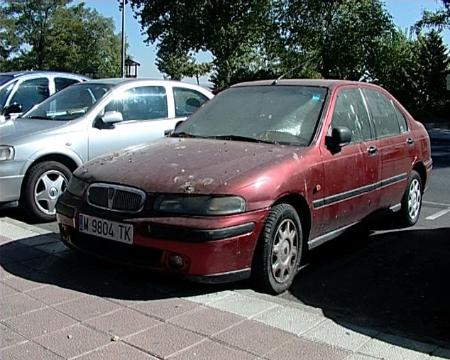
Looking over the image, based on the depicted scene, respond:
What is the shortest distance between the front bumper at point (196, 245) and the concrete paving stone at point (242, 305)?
0.45ft

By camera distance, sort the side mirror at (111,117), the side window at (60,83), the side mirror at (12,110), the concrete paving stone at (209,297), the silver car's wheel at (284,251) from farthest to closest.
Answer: the side window at (60,83) → the side mirror at (12,110) → the side mirror at (111,117) → the silver car's wheel at (284,251) → the concrete paving stone at (209,297)

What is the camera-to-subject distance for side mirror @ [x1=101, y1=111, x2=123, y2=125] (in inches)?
271

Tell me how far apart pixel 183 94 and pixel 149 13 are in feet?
93.3

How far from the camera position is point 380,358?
3209 millimetres

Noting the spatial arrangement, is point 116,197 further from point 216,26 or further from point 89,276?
point 216,26

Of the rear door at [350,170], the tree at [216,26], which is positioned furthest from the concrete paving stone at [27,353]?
the tree at [216,26]

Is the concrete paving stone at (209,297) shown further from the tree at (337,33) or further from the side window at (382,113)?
the tree at (337,33)

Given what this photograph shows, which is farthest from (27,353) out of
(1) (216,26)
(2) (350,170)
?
(1) (216,26)

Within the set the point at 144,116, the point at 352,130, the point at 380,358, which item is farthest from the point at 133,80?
the point at 380,358

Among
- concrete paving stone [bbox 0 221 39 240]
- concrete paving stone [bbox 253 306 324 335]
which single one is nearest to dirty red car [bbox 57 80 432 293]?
concrete paving stone [bbox 253 306 324 335]

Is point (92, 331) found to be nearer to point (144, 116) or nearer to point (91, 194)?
point (91, 194)

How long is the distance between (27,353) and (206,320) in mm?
1057

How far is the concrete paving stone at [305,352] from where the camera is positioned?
10.5 ft

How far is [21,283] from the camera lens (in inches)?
170
